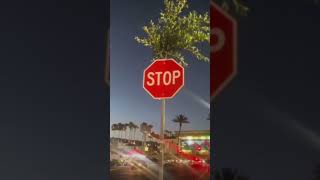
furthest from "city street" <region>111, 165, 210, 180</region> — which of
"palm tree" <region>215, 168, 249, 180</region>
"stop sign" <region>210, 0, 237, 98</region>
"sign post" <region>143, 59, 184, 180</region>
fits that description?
"sign post" <region>143, 59, 184, 180</region>

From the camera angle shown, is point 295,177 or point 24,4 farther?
point 295,177

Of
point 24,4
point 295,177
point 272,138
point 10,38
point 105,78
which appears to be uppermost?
point 24,4

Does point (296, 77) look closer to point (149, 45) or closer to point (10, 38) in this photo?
point (149, 45)

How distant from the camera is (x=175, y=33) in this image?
8.88 metres

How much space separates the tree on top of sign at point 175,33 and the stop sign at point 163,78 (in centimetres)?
49

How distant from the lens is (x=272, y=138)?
9.30m

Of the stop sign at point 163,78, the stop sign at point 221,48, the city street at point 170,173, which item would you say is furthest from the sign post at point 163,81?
the city street at point 170,173

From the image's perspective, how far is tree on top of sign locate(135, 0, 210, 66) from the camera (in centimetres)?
870

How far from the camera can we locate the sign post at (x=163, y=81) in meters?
6.69

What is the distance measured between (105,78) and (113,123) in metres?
1.61

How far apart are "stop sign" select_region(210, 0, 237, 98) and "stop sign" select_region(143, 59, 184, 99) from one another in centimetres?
65

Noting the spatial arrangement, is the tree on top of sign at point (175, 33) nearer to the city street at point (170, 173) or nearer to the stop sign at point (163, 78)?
the stop sign at point (163, 78)

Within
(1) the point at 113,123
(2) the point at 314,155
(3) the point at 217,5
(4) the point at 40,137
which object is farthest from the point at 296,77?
(4) the point at 40,137

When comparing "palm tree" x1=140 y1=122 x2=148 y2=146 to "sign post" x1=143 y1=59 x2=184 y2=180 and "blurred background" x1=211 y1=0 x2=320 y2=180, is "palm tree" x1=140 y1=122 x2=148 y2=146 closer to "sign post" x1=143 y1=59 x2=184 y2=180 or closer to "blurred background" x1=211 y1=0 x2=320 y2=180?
"sign post" x1=143 y1=59 x2=184 y2=180
